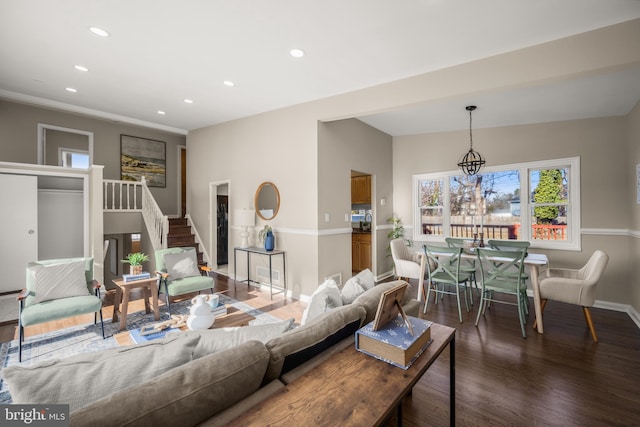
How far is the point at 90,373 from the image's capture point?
100cm

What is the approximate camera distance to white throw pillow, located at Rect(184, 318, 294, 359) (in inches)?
54.1

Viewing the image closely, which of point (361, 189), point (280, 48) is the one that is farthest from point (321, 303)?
point (361, 189)

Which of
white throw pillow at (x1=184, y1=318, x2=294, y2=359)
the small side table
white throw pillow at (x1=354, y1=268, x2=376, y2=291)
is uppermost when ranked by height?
white throw pillow at (x1=354, y1=268, x2=376, y2=291)

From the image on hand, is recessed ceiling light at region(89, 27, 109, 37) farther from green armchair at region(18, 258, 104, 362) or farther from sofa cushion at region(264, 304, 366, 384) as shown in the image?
sofa cushion at region(264, 304, 366, 384)

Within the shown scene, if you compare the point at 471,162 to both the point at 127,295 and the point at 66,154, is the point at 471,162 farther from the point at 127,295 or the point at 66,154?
the point at 66,154

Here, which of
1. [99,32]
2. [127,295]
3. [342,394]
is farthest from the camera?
[127,295]

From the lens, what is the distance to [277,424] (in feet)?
3.16

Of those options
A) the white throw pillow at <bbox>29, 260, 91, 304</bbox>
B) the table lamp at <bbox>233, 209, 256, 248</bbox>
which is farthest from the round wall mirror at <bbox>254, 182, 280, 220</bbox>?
the white throw pillow at <bbox>29, 260, 91, 304</bbox>

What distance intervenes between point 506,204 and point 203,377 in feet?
18.1

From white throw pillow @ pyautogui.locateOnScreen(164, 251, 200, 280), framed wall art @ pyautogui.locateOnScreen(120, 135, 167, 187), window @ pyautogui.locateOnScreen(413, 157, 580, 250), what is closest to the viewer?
white throw pillow @ pyautogui.locateOnScreen(164, 251, 200, 280)

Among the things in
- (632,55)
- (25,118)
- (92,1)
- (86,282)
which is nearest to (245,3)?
(92,1)

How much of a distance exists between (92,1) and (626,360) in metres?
5.74

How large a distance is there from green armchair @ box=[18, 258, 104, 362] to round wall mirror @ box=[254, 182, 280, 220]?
2.60 meters

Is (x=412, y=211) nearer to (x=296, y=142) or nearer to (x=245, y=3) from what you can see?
(x=296, y=142)
